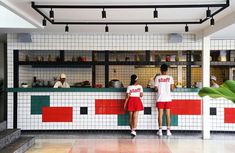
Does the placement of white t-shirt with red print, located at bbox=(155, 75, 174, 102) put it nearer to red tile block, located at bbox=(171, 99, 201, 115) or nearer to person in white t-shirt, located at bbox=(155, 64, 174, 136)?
person in white t-shirt, located at bbox=(155, 64, 174, 136)

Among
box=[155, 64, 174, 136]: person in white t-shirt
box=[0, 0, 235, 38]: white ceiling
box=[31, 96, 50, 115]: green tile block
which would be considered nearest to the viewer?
box=[0, 0, 235, 38]: white ceiling

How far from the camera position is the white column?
7898 mm

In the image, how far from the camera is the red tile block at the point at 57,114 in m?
8.54

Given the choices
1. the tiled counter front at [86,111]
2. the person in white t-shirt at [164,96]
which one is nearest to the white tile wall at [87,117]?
the tiled counter front at [86,111]

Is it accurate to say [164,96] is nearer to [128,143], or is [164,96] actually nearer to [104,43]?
[128,143]

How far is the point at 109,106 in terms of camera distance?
8.57 meters

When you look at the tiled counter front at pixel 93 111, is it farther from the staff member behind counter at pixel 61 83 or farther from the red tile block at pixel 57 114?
the staff member behind counter at pixel 61 83

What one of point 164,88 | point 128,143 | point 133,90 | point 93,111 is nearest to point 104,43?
point 133,90

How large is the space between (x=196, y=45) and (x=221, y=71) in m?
2.61

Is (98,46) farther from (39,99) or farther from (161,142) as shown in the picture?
(161,142)

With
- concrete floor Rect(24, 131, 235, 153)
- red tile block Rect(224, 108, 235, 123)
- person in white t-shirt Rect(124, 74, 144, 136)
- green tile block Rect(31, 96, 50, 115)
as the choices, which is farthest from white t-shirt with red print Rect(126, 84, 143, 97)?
red tile block Rect(224, 108, 235, 123)

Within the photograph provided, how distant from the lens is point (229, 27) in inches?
248

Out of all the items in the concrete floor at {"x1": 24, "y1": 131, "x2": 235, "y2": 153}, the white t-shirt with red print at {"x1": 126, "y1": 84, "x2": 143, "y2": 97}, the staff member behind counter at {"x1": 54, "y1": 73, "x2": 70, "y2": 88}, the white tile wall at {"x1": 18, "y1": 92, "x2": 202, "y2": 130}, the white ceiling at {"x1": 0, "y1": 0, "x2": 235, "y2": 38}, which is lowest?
the concrete floor at {"x1": 24, "y1": 131, "x2": 235, "y2": 153}

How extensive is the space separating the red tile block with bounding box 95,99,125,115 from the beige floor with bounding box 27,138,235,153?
110 cm
